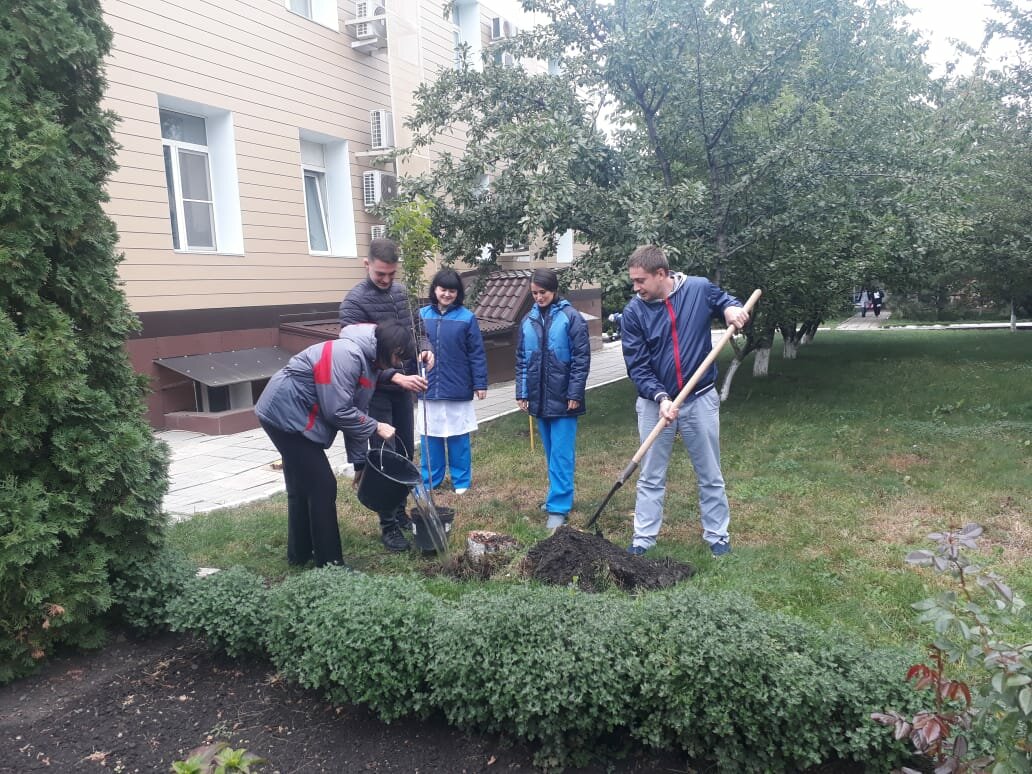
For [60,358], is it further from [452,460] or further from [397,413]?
[452,460]

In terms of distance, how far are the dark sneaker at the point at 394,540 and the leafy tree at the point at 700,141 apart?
3.84m

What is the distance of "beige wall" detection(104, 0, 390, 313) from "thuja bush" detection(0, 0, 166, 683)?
5.29 m

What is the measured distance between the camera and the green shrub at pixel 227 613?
3.24 meters

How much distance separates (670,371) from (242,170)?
742cm

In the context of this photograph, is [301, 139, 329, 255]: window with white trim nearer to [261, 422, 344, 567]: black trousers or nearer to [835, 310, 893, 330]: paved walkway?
[261, 422, 344, 567]: black trousers

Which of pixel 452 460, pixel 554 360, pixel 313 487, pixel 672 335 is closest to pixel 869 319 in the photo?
pixel 452 460

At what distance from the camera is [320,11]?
11211mm

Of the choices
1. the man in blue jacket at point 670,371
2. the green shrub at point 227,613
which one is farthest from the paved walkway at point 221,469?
the man in blue jacket at point 670,371

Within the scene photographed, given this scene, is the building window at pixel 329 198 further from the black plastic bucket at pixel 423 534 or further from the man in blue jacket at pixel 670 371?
the man in blue jacket at pixel 670 371

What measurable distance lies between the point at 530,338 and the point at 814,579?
249cm

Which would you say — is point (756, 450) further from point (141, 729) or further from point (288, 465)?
point (141, 729)

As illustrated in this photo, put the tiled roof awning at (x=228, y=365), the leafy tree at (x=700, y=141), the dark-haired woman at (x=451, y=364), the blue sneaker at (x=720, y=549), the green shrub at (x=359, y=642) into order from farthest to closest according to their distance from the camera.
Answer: the tiled roof awning at (x=228, y=365)
the leafy tree at (x=700, y=141)
the dark-haired woman at (x=451, y=364)
the blue sneaker at (x=720, y=549)
the green shrub at (x=359, y=642)

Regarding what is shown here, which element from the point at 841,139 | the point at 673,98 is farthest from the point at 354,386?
the point at 841,139

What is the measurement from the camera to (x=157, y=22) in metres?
8.63
